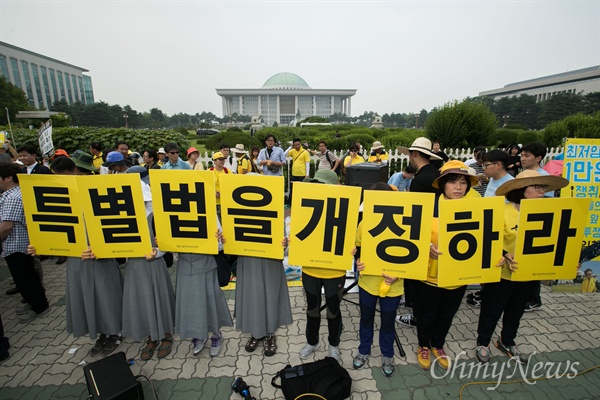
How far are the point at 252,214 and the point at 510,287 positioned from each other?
2780mm

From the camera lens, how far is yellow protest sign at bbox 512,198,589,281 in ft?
9.09

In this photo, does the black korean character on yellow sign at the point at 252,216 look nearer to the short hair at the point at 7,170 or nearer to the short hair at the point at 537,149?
the short hair at the point at 7,170

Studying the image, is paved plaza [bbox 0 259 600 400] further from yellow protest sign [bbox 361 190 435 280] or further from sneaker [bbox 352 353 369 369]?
yellow protest sign [bbox 361 190 435 280]

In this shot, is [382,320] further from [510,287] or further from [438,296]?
[510,287]

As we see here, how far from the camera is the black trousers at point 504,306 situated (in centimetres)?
309

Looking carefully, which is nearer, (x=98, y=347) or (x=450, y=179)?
(x=450, y=179)

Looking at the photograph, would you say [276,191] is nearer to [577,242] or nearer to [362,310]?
[362,310]

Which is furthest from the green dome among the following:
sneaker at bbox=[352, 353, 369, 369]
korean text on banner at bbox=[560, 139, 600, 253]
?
sneaker at bbox=[352, 353, 369, 369]

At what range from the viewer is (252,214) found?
9.46ft

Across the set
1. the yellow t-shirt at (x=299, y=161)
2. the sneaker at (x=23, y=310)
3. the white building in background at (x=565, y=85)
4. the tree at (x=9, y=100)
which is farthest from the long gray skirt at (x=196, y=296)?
the white building in background at (x=565, y=85)

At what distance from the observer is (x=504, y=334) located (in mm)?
3352

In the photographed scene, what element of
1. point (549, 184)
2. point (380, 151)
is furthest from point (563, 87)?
point (549, 184)

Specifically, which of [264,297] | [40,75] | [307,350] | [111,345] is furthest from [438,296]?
[40,75]

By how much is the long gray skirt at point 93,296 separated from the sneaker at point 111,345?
0.23 metres
